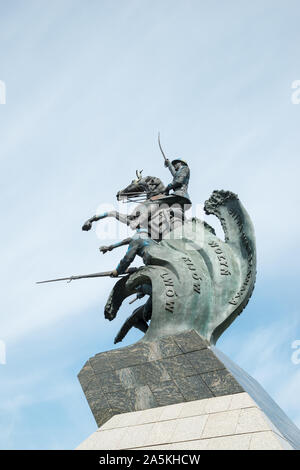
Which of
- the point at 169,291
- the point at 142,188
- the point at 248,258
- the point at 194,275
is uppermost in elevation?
the point at 142,188

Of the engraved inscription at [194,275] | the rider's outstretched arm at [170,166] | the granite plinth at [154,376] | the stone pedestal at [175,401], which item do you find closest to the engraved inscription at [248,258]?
the engraved inscription at [194,275]

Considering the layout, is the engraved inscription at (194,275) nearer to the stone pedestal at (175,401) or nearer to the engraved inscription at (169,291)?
the engraved inscription at (169,291)

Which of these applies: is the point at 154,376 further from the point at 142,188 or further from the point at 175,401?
the point at 142,188

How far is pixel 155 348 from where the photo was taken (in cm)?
873

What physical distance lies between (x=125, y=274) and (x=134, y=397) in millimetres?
3031

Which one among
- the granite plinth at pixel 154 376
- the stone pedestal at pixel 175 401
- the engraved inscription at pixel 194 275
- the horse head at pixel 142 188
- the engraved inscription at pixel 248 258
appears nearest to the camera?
the stone pedestal at pixel 175 401

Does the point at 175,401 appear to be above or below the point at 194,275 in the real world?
below

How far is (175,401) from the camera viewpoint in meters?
8.03

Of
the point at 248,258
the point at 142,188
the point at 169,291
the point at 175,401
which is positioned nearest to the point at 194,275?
the point at 169,291

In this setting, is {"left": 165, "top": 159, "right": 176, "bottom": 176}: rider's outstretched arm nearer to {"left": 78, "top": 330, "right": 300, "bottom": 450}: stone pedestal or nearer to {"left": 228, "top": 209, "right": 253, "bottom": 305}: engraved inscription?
{"left": 228, "top": 209, "right": 253, "bottom": 305}: engraved inscription

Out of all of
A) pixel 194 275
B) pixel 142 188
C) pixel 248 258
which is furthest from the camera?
pixel 142 188

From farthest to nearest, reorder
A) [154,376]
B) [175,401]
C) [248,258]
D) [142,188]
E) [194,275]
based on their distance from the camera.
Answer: [142,188]
[248,258]
[194,275]
[154,376]
[175,401]

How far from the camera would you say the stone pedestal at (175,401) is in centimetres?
654

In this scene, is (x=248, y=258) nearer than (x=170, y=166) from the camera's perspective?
Yes
